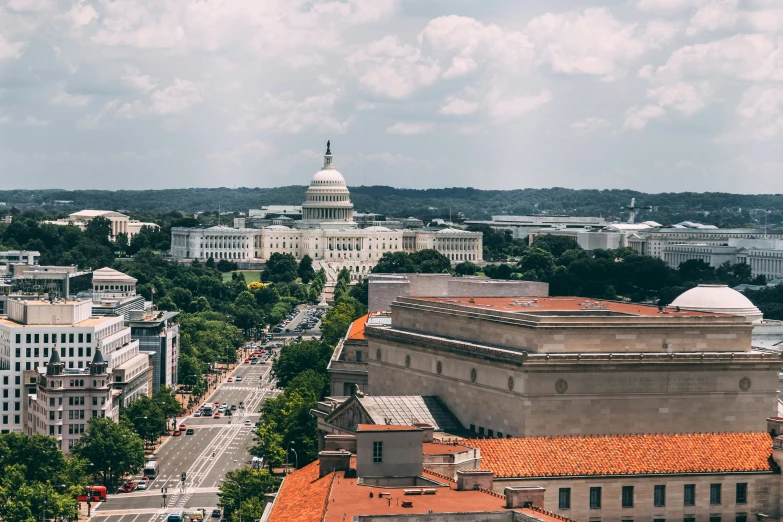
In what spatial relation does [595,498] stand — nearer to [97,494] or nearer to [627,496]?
[627,496]

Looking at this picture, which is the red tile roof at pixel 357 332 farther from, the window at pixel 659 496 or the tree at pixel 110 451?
the window at pixel 659 496

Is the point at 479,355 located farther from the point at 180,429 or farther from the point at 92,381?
the point at 180,429

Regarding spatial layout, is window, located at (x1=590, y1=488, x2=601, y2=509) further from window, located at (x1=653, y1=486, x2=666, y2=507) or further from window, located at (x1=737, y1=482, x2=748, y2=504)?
window, located at (x1=737, y1=482, x2=748, y2=504)

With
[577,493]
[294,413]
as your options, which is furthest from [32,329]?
[577,493]

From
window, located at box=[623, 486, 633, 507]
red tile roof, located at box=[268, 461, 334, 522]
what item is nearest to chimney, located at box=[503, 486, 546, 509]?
red tile roof, located at box=[268, 461, 334, 522]

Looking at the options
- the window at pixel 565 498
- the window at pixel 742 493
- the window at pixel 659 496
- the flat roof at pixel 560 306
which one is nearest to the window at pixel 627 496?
the window at pixel 659 496

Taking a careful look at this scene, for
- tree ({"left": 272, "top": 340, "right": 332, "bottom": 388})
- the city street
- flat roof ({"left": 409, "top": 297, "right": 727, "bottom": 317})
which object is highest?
flat roof ({"left": 409, "top": 297, "right": 727, "bottom": 317})
